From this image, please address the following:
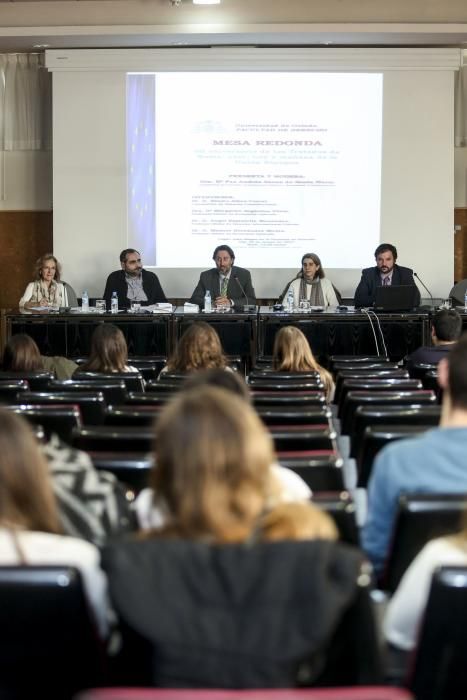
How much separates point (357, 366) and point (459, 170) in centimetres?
588

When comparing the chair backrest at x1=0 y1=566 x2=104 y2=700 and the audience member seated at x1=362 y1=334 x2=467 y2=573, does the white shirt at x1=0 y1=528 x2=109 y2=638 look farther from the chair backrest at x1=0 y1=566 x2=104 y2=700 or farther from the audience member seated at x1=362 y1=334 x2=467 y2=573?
the audience member seated at x1=362 y1=334 x2=467 y2=573

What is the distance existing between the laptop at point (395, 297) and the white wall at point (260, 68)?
183cm

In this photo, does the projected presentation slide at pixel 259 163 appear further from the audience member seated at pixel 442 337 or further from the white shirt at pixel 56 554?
the white shirt at pixel 56 554

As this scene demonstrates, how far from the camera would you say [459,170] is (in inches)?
448

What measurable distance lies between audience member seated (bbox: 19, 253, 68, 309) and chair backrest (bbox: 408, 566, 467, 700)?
8114mm

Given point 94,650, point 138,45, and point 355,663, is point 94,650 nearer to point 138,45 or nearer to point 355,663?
point 355,663

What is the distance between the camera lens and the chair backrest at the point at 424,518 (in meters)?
1.95

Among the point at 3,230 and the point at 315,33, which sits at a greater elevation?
the point at 315,33

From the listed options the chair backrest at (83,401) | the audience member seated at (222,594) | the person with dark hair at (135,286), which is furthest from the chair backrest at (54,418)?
the person with dark hair at (135,286)

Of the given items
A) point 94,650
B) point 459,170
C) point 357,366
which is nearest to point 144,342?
point 357,366

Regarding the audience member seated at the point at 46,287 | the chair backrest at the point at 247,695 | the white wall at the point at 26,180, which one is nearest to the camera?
the chair backrest at the point at 247,695

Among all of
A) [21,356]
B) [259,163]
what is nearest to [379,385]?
[21,356]

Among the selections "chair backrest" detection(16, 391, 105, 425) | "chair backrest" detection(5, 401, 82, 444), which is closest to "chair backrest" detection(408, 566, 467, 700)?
"chair backrest" detection(5, 401, 82, 444)

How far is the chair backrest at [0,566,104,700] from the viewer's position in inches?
59.6
